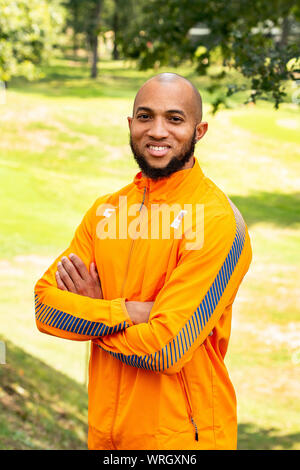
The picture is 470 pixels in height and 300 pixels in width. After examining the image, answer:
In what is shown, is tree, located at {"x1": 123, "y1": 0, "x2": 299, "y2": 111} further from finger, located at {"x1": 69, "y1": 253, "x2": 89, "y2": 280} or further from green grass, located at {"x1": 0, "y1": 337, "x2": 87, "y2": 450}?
green grass, located at {"x1": 0, "y1": 337, "x2": 87, "y2": 450}

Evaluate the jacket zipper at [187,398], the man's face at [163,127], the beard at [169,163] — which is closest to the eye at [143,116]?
the man's face at [163,127]

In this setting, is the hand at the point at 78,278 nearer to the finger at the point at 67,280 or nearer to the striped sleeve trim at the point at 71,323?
the finger at the point at 67,280

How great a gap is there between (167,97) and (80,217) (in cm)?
A: 2150

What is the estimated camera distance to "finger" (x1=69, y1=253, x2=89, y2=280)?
9.64 feet

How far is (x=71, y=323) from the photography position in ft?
9.16

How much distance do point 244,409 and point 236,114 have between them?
33.5 meters

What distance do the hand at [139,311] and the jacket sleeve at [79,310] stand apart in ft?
0.08

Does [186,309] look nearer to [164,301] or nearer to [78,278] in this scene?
[164,301]

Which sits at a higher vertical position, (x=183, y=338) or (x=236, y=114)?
(x=183, y=338)

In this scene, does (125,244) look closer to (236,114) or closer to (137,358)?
(137,358)

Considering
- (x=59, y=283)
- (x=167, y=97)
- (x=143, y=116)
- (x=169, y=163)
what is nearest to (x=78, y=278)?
(x=59, y=283)

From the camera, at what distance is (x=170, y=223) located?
2.71 meters

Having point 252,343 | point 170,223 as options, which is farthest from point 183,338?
point 252,343
